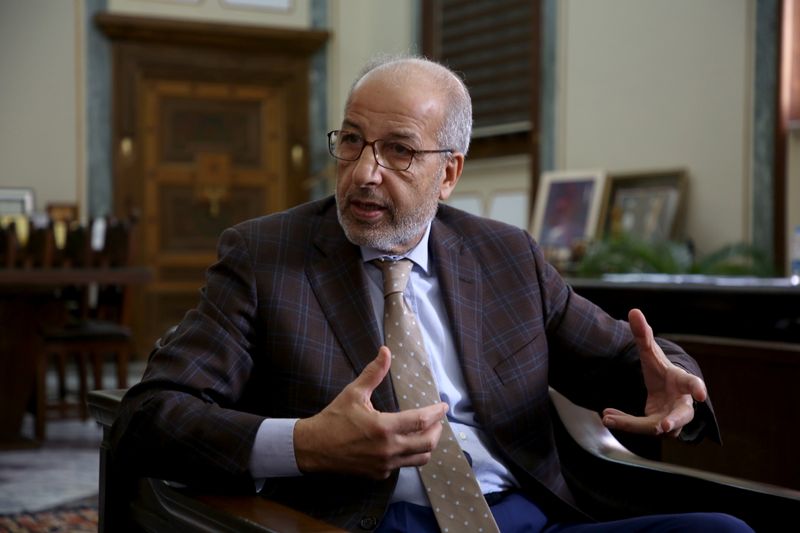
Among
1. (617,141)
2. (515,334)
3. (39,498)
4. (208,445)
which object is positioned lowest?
(39,498)

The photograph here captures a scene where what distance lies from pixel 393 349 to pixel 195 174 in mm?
8632

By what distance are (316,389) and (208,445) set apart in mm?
240

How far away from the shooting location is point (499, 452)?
192 cm

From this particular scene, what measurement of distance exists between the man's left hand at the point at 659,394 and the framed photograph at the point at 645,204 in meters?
4.81

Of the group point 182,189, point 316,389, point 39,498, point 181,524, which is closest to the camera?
point 181,524

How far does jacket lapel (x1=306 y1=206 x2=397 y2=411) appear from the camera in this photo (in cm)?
186

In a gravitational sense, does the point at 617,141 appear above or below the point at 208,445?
above

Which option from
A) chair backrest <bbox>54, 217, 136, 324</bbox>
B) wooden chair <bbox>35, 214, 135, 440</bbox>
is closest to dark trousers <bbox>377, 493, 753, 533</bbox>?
wooden chair <bbox>35, 214, 135, 440</bbox>

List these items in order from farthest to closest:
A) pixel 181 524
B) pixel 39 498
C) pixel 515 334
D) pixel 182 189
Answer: pixel 182 189
pixel 39 498
pixel 515 334
pixel 181 524

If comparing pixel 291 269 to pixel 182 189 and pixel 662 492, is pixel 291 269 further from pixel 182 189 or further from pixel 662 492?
pixel 182 189

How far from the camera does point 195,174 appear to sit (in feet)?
33.7

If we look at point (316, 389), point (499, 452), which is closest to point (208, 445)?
point (316, 389)

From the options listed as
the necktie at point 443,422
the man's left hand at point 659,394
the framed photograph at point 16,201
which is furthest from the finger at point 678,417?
the framed photograph at point 16,201

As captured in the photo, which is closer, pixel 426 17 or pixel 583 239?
pixel 583 239
